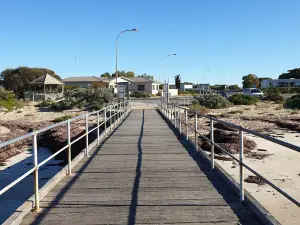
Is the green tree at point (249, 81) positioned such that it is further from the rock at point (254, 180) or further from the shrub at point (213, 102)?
the rock at point (254, 180)

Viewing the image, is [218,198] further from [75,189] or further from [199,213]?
[75,189]

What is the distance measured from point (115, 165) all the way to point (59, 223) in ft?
11.4

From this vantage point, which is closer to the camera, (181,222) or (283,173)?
(181,222)

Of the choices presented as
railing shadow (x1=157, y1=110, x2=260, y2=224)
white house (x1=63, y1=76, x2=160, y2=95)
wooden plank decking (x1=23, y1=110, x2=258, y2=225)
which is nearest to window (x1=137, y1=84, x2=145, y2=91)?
white house (x1=63, y1=76, x2=160, y2=95)

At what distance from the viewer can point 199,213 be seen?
4809 mm

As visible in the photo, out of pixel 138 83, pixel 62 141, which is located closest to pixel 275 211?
pixel 62 141

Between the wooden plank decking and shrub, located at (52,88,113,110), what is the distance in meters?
31.7

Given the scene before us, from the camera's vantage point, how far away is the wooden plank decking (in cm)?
466

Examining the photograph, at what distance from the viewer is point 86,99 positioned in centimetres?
4256

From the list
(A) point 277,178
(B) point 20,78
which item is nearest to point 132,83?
(B) point 20,78

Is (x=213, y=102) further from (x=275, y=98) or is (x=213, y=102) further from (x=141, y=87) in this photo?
(x=141, y=87)

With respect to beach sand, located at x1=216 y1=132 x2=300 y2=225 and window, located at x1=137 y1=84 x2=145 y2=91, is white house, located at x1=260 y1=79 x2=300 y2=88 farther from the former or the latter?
beach sand, located at x1=216 y1=132 x2=300 y2=225

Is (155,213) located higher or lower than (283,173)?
higher

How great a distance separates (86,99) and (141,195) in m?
37.7
